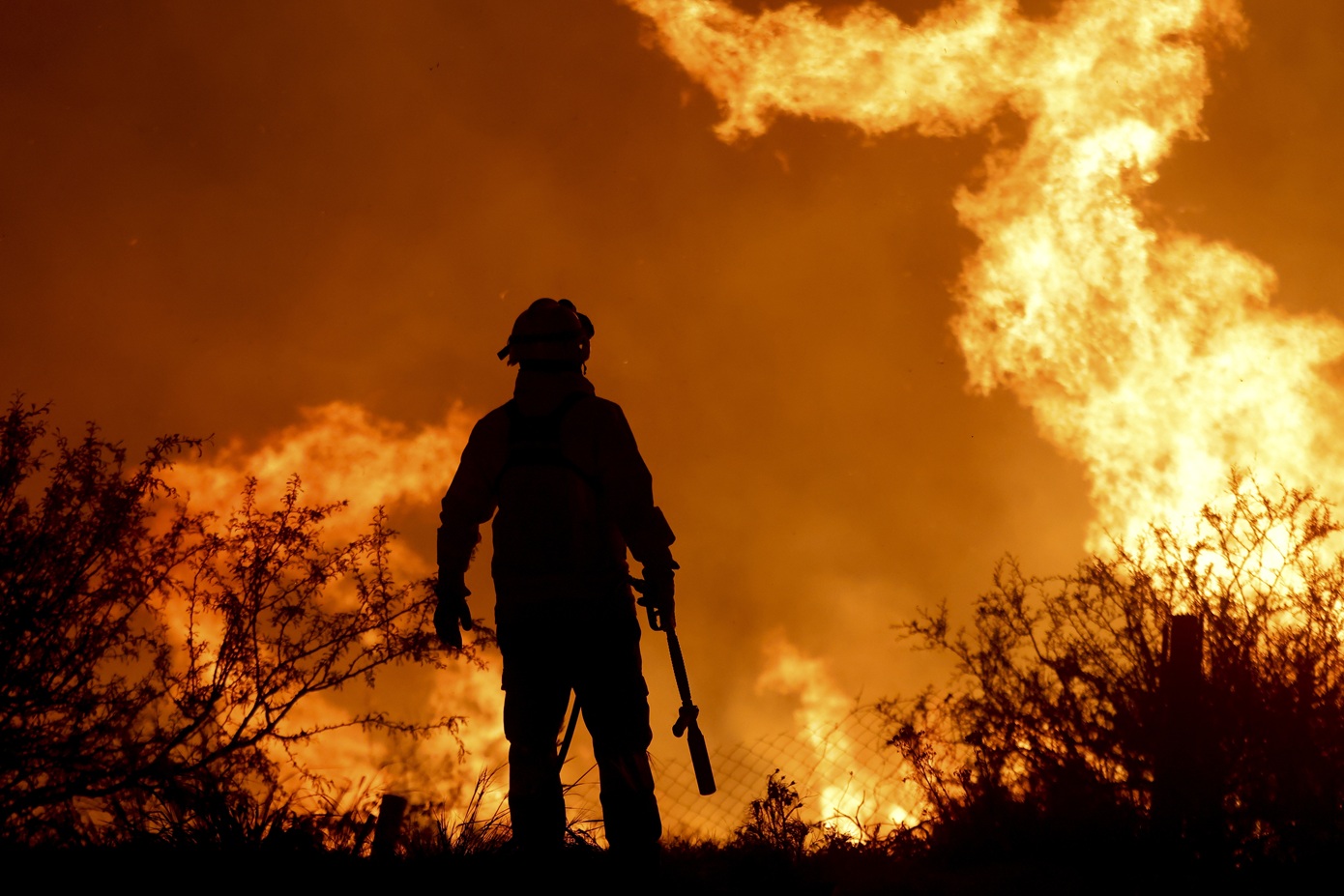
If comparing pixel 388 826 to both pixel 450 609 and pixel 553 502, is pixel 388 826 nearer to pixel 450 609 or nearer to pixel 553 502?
pixel 450 609

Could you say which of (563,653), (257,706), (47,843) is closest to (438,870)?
(563,653)

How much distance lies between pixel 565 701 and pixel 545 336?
5.94 feet

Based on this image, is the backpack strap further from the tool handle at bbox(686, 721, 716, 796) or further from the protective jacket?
the tool handle at bbox(686, 721, 716, 796)

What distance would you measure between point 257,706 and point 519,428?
18.6 ft

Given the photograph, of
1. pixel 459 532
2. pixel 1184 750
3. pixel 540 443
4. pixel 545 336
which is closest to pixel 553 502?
pixel 540 443

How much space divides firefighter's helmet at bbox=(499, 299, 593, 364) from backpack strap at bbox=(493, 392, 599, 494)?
0.91ft

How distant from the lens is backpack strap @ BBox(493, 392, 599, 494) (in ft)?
15.1

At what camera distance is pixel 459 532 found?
4.72 metres

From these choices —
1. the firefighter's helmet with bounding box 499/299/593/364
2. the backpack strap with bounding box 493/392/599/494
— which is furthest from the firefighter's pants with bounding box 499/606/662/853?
the firefighter's helmet with bounding box 499/299/593/364

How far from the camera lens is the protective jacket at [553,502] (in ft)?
14.6

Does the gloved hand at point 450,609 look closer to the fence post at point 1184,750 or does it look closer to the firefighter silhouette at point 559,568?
the firefighter silhouette at point 559,568

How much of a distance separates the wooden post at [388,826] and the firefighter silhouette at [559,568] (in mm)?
849

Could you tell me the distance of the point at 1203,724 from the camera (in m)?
5.37

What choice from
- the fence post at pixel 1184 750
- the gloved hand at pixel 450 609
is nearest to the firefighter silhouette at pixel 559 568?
the gloved hand at pixel 450 609
